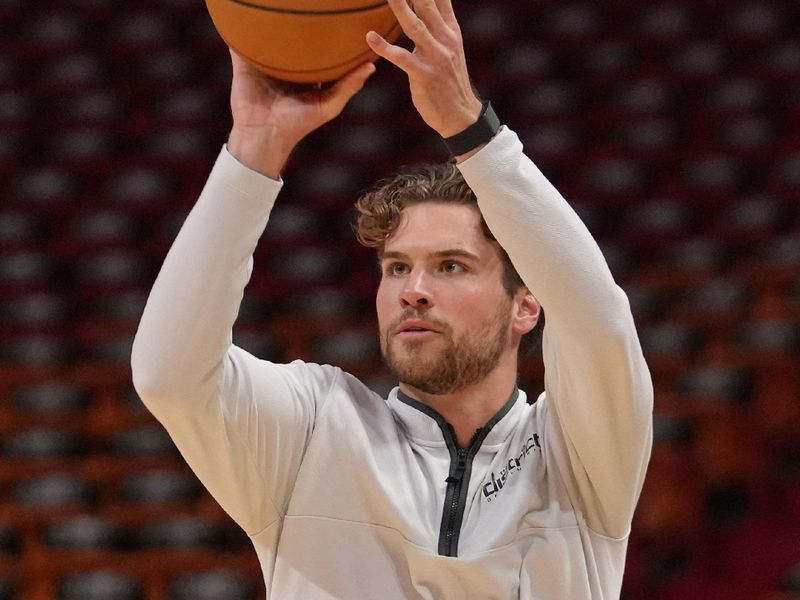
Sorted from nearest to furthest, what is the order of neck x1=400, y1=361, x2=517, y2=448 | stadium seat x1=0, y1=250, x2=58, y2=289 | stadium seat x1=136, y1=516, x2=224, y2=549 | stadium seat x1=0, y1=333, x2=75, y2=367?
1. neck x1=400, y1=361, x2=517, y2=448
2. stadium seat x1=136, y1=516, x2=224, y2=549
3. stadium seat x1=0, y1=333, x2=75, y2=367
4. stadium seat x1=0, y1=250, x2=58, y2=289

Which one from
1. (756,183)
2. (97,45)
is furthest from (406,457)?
(97,45)

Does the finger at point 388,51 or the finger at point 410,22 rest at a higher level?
the finger at point 410,22

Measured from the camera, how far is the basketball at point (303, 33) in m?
1.89

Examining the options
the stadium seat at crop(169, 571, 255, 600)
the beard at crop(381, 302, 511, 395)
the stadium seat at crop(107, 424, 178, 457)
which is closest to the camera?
the beard at crop(381, 302, 511, 395)

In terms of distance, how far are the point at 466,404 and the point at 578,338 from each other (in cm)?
42

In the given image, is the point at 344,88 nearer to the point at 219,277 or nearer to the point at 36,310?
the point at 219,277

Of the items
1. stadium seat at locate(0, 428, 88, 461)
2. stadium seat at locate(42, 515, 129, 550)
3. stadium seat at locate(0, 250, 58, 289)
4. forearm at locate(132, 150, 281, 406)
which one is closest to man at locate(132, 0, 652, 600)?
forearm at locate(132, 150, 281, 406)

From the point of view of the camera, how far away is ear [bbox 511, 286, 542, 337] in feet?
8.05

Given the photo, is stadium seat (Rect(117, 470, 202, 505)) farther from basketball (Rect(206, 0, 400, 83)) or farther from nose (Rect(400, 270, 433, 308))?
basketball (Rect(206, 0, 400, 83))

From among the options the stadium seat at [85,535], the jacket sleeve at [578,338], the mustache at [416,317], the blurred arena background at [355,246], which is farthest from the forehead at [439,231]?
the stadium seat at [85,535]

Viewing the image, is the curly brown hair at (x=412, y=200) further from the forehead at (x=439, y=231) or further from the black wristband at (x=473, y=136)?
the black wristband at (x=473, y=136)

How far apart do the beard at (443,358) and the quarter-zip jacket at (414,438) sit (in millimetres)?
90

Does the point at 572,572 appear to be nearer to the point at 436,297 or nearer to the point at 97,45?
the point at 436,297

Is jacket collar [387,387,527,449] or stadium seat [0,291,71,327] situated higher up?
jacket collar [387,387,527,449]
